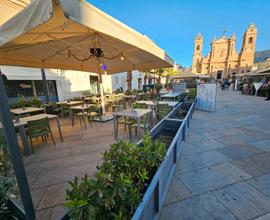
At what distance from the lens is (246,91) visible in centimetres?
1442

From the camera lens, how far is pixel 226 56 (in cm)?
3688

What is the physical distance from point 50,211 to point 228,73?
45660 millimetres

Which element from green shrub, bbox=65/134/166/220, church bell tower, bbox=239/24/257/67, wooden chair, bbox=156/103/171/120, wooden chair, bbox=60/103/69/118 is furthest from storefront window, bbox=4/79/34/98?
church bell tower, bbox=239/24/257/67

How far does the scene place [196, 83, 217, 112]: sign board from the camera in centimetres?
646

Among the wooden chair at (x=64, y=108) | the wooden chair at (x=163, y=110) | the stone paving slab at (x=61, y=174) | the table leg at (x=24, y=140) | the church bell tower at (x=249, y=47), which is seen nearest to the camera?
the stone paving slab at (x=61, y=174)

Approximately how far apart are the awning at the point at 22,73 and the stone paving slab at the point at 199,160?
9211mm

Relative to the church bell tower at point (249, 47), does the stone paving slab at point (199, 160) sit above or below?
below

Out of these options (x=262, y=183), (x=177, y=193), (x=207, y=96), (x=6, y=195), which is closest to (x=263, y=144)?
(x=262, y=183)

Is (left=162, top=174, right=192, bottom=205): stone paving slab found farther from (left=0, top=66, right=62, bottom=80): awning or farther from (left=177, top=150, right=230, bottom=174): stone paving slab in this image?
(left=0, top=66, right=62, bottom=80): awning

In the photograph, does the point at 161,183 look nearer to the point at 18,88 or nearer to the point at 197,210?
the point at 197,210

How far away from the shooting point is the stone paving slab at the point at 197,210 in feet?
5.35

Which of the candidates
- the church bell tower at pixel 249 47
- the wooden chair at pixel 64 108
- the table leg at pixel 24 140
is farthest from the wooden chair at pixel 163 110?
the church bell tower at pixel 249 47

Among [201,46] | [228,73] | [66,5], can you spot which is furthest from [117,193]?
[201,46]

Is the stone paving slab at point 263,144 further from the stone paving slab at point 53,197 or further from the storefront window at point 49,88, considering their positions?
the storefront window at point 49,88
